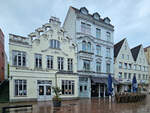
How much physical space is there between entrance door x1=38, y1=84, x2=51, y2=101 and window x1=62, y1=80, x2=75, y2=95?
Answer: 2371 mm

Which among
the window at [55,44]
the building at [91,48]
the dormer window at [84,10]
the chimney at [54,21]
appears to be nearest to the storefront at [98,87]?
the building at [91,48]

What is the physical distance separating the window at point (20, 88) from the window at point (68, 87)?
5.68 m

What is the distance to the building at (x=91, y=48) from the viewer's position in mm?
23266

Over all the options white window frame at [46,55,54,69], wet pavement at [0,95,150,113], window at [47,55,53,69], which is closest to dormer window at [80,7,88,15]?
white window frame at [46,55,54,69]

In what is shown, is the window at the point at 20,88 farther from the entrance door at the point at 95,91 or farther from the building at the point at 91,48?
the entrance door at the point at 95,91

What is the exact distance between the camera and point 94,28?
25891 millimetres

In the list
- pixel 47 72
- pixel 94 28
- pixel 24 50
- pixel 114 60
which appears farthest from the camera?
pixel 114 60

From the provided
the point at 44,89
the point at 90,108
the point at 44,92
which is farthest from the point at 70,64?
the point at 90,108

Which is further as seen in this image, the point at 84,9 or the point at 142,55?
the point at 142,55

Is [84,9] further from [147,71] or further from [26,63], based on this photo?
[147,71]

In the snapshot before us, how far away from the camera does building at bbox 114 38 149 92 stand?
1201 inches

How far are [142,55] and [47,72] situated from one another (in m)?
30.3

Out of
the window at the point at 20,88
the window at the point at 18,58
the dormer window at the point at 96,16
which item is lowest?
the window at the point at 20,88

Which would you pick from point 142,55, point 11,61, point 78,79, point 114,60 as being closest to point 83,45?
point 78,79
